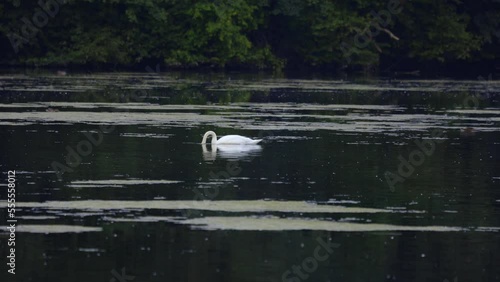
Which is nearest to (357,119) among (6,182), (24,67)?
(6,182)

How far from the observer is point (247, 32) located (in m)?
79.6

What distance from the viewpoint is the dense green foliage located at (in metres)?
71.7
